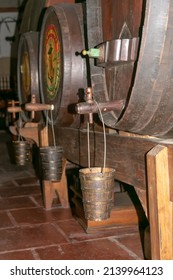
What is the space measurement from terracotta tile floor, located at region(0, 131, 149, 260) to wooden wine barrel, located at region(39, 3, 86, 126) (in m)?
0.92

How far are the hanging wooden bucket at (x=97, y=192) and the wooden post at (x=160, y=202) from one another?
0.68ft

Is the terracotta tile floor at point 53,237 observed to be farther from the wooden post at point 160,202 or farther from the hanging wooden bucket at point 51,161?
the wooden post at point 160,202

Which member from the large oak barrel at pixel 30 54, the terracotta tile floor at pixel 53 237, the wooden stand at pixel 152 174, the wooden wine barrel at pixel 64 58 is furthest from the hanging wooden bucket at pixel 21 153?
the wooden stand at pixel 152 174

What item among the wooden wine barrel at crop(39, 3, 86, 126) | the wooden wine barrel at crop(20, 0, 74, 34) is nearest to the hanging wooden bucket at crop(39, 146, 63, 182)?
the wooden wine barrel at crop(39, 3, 86, 126)

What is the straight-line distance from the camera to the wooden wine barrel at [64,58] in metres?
2.82

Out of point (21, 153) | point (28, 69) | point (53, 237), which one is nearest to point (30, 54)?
point (28, 69)

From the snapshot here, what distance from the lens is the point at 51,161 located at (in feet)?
10.1

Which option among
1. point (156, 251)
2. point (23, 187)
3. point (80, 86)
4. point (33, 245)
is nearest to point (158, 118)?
point (156, 251)

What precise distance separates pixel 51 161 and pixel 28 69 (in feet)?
4.40

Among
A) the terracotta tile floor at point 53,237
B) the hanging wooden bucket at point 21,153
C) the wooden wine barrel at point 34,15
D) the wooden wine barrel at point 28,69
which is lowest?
the terracotta tile floor at point 53,237

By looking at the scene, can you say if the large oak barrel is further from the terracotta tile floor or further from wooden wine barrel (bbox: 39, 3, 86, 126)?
the terracotta tile floor
